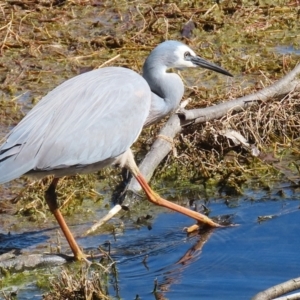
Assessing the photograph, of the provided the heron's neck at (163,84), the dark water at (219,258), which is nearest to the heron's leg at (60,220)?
the dark water at (219,258)

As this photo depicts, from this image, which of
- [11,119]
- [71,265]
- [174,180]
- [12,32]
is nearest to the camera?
[71,265]

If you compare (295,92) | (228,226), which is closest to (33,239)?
(228,226)

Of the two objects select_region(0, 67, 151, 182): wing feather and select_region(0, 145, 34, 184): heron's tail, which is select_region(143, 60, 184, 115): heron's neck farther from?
select_region(0, 145, 34, 184): heron's tail

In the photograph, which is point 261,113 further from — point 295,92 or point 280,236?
point 280,236

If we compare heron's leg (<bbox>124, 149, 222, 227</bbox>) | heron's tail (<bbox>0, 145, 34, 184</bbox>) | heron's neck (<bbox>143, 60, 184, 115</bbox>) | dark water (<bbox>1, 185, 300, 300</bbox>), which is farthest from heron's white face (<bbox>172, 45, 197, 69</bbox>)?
heron's tail (<bbox>0, 145, 34, 184</bbox>)

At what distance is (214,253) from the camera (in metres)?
6.02

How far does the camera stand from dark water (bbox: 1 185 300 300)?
18.2 ft

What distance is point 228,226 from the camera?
644 cm

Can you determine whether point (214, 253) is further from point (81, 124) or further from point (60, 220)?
point (81, 124)

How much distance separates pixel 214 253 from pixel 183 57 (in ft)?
5.17

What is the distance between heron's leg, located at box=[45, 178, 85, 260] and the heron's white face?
4.14ft

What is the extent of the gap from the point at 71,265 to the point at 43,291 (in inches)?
15.7

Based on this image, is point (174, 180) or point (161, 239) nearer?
point (161, 239)

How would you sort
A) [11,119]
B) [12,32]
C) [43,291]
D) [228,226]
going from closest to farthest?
[43,291] → [228,226] → [11,119] → [12,32]
